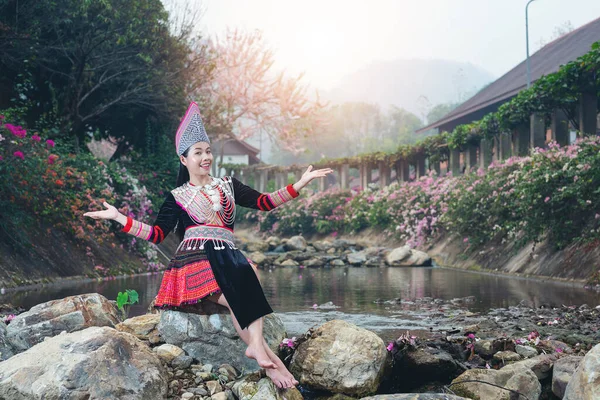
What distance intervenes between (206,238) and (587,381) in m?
2.87

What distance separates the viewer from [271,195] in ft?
18.4

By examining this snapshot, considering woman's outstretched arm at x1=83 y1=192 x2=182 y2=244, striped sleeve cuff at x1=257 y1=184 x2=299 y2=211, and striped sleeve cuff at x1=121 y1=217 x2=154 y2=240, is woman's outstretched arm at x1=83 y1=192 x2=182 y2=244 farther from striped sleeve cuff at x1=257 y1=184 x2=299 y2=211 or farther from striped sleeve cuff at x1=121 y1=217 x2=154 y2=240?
striped sleeve cuff at x1=257 y1=184 x2=299 y2=211

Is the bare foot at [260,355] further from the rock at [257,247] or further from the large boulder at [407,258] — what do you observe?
the rock at [257,247]

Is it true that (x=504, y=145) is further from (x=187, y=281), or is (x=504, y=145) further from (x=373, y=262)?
(x=187, y=281)

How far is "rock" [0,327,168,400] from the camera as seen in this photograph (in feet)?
13.5

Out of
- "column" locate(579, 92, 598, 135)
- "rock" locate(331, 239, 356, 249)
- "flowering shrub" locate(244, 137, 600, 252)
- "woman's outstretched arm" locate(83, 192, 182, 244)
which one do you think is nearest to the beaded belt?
"woman's outstretched arm" locate(83, 192, 182, 244)

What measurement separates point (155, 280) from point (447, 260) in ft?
29.5

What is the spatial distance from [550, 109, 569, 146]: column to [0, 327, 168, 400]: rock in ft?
51.1

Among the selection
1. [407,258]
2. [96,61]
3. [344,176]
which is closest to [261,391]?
[96,61]

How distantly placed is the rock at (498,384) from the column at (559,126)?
14.2m

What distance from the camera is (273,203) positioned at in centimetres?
559

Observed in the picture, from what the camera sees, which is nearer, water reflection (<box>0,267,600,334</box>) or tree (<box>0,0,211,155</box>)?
water reflection (<box>0,267,600,334</box>)

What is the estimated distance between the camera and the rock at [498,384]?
4.55 meters

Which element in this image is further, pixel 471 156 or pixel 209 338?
pixel 471 156
